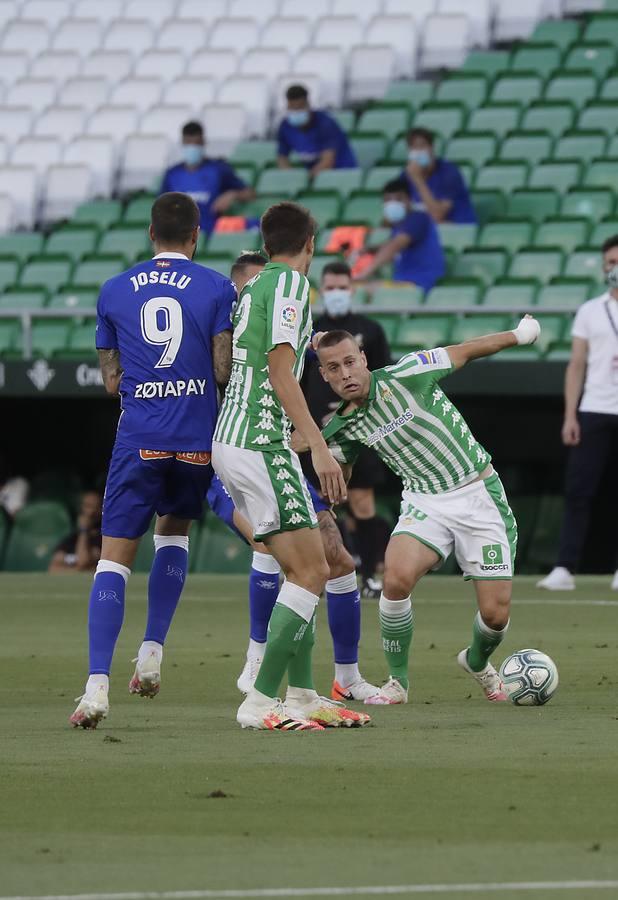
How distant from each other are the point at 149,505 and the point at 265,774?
1.74 meters

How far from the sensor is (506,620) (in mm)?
7371

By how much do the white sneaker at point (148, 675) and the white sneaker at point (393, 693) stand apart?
0.92 meters

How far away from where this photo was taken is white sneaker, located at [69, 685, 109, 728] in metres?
6.31

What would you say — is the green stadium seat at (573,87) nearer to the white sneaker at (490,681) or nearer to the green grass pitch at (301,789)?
the green grass pitch at (301,789)

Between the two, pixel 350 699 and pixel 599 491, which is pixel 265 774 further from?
pixel 599 491

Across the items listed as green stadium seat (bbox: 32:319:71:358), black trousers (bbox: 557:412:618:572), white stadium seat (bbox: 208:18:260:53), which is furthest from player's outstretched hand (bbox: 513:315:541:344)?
white stadium seat (bbox: 208:18:260:53)

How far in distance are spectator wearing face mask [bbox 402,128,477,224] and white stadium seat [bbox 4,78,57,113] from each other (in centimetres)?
756

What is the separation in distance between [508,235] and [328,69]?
17.2 ft

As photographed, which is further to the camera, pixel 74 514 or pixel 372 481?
pixel 74 514

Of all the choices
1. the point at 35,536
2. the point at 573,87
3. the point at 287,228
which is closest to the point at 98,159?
the point at 35,536

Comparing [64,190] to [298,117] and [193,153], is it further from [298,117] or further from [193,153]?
[298,117]

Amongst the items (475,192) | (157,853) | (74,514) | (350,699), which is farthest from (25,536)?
(157,853)

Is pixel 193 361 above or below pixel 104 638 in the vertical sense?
above


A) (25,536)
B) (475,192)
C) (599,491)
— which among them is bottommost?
(25,536)
